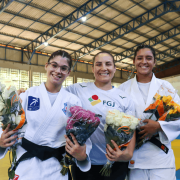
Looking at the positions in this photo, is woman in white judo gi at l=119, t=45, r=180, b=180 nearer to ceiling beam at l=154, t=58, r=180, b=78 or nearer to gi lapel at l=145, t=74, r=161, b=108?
gi lapel at l=145, t=74, r=161, b=108

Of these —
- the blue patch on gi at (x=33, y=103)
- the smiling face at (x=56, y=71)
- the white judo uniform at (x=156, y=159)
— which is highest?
the smiling face at (x=56, y=71)

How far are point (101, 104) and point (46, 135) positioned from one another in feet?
2.39

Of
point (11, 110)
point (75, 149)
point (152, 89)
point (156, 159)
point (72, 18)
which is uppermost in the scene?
point (72, 18)

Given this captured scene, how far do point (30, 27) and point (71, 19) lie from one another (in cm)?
314

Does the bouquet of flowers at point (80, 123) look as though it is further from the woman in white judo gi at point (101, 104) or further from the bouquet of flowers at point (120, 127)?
the woman in white judo gi at point (101, 104)

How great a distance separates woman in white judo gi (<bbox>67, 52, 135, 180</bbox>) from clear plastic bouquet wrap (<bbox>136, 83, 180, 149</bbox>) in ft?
0.66

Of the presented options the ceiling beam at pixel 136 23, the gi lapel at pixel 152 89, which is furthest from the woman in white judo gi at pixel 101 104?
the ceiling beam at pixel 136 23

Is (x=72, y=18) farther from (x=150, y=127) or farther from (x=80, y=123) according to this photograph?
(x=80, y=123)

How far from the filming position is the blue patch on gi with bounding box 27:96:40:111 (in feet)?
6.40

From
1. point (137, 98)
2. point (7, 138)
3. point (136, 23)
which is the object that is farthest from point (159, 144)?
point (136, 23)

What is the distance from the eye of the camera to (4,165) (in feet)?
18.3

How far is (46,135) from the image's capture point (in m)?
1.89

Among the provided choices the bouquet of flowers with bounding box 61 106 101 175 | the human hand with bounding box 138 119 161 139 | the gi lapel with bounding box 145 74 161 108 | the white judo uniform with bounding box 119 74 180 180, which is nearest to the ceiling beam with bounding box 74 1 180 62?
the gi lapel with bounding box 145 74 161 108

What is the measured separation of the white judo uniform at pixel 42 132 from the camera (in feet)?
5.94
